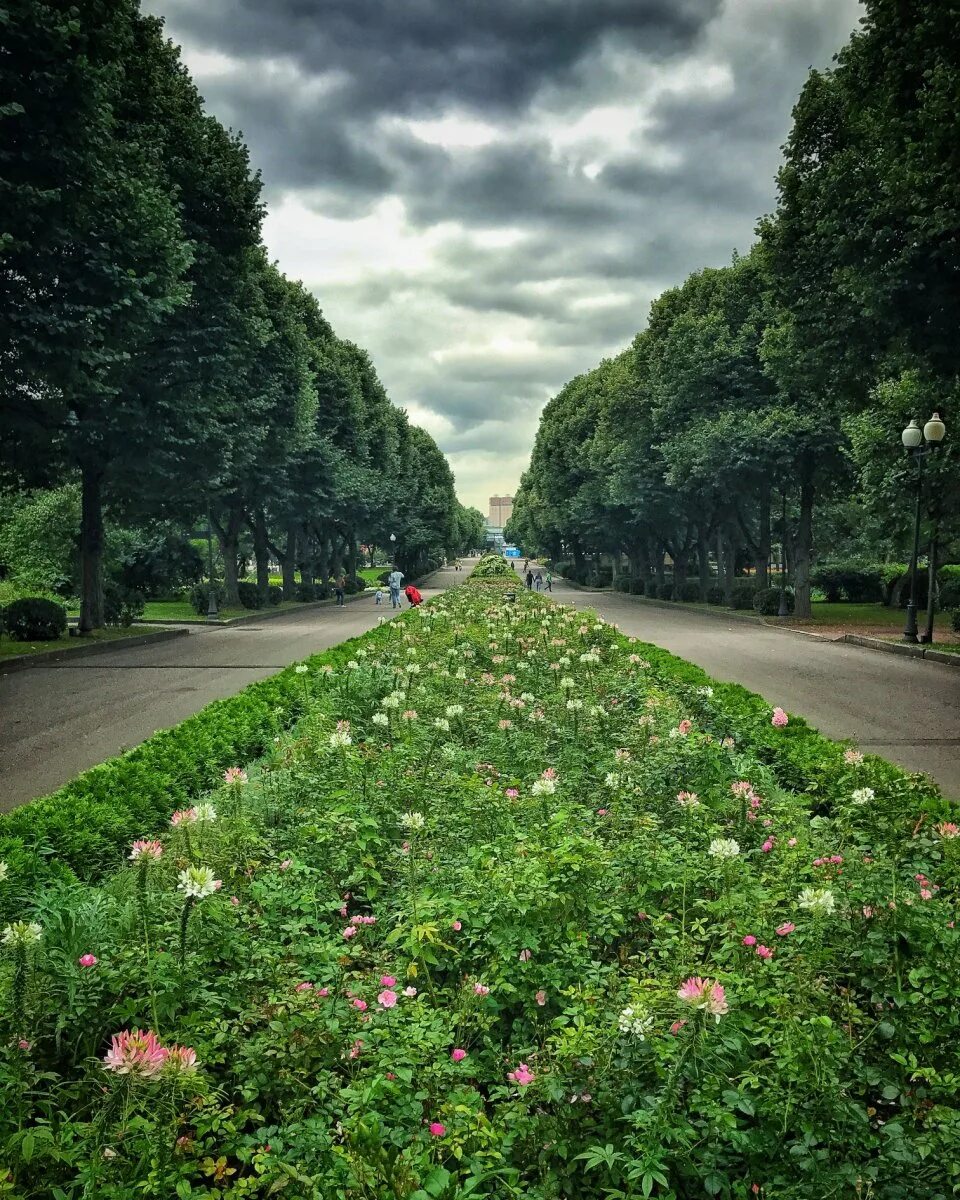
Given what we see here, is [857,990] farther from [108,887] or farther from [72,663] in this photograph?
[72,663]

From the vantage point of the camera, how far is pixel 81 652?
2020cm

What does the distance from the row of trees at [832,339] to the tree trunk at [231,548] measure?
16802 mm

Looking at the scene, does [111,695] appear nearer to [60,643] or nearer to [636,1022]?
[60,643]

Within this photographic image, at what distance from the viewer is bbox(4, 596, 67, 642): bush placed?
21.1 m

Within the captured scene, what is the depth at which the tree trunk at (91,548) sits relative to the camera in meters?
23.0

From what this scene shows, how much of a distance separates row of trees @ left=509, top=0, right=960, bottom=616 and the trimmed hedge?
35.9ft

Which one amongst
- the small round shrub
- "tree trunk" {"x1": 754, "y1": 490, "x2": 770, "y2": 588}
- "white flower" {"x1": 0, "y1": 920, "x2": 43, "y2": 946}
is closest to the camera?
"white flower" {"x1": 0, "y1": 920, "x2": 43, "y2": 946}

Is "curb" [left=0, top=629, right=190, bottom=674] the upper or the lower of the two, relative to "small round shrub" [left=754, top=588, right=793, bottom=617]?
lower

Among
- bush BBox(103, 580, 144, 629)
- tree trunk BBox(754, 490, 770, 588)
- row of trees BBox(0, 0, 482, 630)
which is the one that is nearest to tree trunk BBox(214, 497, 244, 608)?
row of trees BBox(0, 0, 482, 630)

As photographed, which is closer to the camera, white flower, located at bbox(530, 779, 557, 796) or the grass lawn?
white flower, located at bbox(530, 779, 557, 796)

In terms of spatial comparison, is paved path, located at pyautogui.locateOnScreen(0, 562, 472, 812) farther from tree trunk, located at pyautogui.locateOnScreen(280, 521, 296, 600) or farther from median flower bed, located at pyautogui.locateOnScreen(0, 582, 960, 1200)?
tree trunk, located at pyautogui.locateOnScreen(280, 521, 296, 600)

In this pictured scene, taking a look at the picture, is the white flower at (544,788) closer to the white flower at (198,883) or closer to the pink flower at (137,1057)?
the white flower at (198,883)

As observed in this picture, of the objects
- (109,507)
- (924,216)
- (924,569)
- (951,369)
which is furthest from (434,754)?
(924,569)

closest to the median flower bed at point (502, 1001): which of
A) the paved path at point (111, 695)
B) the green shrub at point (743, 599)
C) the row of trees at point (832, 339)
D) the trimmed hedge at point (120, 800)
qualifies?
the trimmed hedge at point (120, 800)
